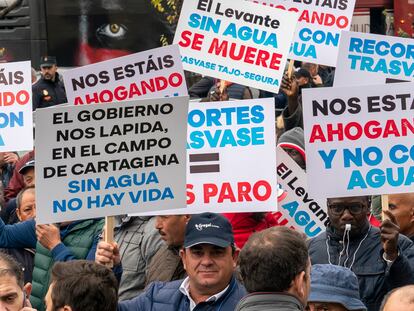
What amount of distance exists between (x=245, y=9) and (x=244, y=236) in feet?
11.0

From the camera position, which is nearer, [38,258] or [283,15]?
[38,258]

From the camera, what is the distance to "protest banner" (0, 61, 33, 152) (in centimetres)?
952

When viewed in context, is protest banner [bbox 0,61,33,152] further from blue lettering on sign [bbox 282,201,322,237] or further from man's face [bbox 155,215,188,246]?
man's face [bbox 155,215,188,246]

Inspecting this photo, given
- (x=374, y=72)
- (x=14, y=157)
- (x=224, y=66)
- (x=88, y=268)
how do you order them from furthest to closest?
(x=14, y=157) < (x=224, y=66) < (x=374, y=72) < (x=88, y=268)

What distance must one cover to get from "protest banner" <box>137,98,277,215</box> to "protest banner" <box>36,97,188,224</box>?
0.43 metres

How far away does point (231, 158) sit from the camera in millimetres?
7941

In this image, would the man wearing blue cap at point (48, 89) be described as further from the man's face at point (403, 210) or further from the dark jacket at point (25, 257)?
the man's face at point (403, 210)

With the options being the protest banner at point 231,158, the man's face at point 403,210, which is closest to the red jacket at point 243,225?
the protest banner at point 231,158

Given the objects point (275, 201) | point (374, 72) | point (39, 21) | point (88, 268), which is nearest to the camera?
point (88, 268)

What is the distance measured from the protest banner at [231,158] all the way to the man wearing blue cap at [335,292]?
60.6 inches

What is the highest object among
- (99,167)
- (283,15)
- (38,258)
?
(283,15)

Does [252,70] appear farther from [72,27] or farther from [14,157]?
[72,27]

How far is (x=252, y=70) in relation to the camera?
10.4 meters

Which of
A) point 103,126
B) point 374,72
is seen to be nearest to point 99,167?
point 103,126
